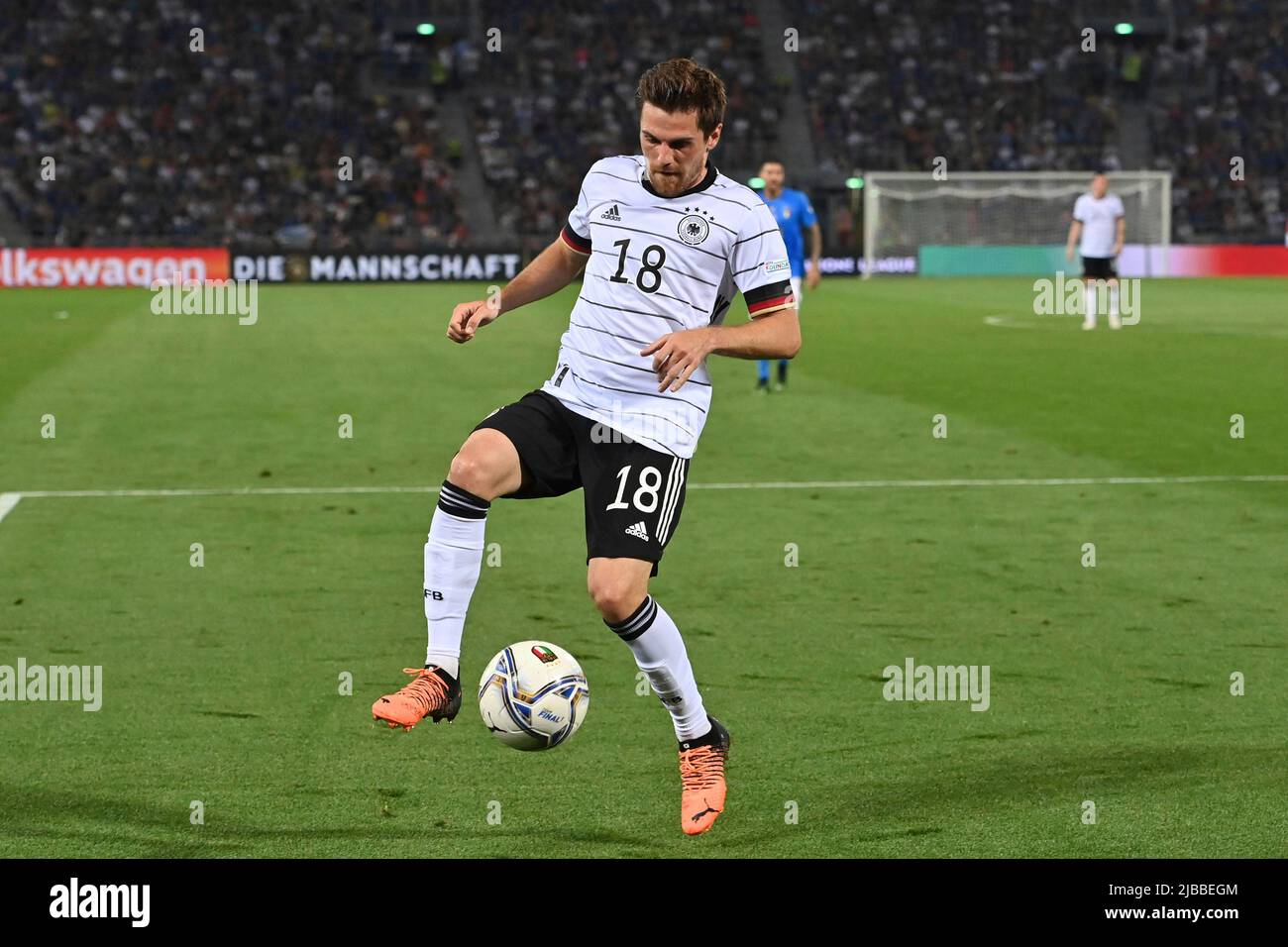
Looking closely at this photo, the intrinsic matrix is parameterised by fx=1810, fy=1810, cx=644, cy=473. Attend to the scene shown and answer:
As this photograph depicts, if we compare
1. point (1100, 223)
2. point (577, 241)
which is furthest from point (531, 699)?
point (1100, 223)

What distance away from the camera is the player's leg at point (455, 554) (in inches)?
213

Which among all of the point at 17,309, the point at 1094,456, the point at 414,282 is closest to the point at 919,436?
the point at 1094,456

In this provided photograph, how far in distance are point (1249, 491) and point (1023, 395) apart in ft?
19.4

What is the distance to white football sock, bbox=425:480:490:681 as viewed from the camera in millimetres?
5492

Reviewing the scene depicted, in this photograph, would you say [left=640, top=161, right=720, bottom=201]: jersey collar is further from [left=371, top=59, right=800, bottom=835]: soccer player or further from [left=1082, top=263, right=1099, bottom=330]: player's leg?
[left=1082, top=263, right=1099, bottom=330]: player's leg

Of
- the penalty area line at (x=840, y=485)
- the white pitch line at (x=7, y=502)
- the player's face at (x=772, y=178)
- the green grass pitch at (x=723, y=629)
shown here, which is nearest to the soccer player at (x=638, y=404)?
the green grass pitch at (x=723, y=629)

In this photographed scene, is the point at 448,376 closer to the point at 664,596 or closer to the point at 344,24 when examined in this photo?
the point at 664,596

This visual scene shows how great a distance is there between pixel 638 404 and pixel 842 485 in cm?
678

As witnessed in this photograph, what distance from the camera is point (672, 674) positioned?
5438 millimetres

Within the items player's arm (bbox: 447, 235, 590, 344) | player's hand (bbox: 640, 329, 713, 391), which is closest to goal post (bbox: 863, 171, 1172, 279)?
player's arm (bbox: 447, 235, 590, 344)

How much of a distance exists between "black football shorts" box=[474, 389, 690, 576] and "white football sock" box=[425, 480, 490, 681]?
171 millimetres

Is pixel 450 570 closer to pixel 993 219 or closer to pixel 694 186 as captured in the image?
pixel 694 186

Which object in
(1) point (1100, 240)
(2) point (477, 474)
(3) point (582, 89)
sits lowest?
(2) point (477, 474)

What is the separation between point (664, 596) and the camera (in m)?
8.52
